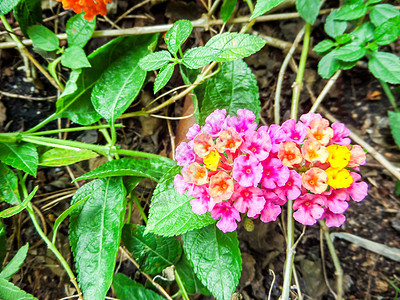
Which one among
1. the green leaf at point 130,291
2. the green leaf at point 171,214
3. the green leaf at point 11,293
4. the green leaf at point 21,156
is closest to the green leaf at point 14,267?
the green leaf at point 11,293

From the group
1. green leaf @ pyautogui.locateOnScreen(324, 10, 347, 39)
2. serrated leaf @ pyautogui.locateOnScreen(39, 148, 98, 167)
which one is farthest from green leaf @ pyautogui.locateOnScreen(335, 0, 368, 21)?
serrated leaf @ pyautogui.locateOnScreen(39, 148, 98, 167)

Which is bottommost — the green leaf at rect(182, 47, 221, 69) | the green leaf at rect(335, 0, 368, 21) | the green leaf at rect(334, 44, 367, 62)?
the green leaf at rect(334, 44, 367, 62)

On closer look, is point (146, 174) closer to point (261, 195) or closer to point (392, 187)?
point (261, 195)

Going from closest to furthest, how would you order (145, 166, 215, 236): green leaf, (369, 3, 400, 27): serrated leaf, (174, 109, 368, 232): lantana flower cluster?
(174, 109, 368, 232): lantana flower cluster < (145, 166, 215, 236): green leaf < (369, 3, 400, 27): serrated leaf

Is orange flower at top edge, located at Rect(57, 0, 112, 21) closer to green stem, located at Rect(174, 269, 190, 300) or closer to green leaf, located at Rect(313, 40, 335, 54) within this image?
green leaf, located at Rect(313, 40, 335, 54)

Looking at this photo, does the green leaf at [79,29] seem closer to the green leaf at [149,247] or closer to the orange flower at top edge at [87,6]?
the orange flower at top edge at [87,6]

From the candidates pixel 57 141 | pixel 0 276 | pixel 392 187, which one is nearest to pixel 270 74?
pixel 392 187
